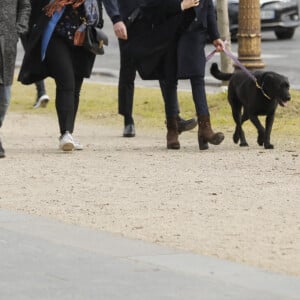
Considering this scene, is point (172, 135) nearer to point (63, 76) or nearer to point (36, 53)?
point (63, 76)

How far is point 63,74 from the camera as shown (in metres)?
12.2

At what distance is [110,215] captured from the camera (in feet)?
29.2

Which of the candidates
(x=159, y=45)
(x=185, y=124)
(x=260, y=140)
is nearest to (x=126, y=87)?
(x=185, y=124)

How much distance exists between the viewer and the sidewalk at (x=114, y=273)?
648 centimetres

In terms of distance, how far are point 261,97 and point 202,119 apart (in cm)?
68

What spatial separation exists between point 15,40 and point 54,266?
16.3 ft

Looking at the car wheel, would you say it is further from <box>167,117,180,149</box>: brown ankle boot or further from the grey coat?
the grey coat

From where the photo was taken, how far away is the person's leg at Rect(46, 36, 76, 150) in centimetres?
1220

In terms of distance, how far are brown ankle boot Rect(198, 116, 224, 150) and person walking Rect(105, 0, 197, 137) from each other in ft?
1.32

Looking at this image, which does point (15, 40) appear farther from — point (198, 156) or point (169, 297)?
point (169, 297)

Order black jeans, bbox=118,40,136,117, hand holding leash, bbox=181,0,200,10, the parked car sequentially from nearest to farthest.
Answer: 1. hand holding leash, bbox=181,0,200,10
2. black jeans, bbox=118,40,136,117
3. the parked car

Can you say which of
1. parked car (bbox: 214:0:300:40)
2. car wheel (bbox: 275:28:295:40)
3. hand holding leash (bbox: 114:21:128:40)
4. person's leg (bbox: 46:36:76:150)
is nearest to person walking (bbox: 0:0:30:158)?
person's leg (bbox: 46:36:76:150)

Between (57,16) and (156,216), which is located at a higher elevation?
(57,16)

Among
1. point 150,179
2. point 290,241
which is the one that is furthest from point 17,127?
point 290,241
